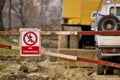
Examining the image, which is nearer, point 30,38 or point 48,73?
point 30,38

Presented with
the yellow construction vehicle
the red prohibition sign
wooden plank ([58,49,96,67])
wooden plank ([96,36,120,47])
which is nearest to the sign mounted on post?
the red prohibition sign

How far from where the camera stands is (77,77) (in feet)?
42.5

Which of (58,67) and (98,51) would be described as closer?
(98,51)

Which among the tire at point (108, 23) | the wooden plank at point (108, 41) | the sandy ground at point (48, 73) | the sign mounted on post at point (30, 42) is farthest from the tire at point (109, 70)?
the sign mounted on post at point (30, 42)

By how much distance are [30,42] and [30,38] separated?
91 millimetres

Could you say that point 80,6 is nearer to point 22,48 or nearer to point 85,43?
point 85,43

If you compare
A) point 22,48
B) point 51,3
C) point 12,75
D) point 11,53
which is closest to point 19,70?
point 12,75

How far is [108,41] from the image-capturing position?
39.6 ft

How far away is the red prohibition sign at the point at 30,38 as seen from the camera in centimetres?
1010

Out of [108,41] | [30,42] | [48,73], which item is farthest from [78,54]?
[30,42]

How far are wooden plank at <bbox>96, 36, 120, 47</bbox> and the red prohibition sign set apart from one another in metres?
2.56

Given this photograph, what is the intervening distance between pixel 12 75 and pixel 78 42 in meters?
4.70

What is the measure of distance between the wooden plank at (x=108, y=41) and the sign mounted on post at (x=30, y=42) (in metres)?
2.50

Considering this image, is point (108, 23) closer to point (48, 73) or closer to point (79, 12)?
point (48, 73)
